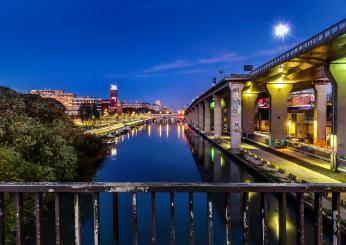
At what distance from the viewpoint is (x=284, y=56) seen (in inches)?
1555

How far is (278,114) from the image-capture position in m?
56.4

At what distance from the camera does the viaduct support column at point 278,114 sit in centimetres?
5538

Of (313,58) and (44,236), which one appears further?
(313,58)

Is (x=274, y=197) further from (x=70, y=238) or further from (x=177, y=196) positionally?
(x=70, y=238)

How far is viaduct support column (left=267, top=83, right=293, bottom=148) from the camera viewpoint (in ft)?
182

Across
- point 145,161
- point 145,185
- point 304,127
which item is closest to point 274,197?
point 145,185

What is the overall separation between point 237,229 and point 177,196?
8.80 metres

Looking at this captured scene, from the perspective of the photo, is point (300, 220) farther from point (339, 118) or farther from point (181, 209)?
point (339, 118)

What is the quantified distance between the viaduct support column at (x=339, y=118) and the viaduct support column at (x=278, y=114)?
73.8ft

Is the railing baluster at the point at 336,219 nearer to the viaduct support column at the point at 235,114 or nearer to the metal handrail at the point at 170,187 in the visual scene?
the metal handrail at the point at 170,187

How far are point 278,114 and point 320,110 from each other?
957 centimetres

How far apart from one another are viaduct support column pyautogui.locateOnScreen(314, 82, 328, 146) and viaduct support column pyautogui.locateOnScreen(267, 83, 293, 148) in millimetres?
6507

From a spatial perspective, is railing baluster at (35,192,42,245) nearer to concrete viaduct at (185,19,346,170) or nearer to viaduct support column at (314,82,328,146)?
concrete viaduct at (185,19,346,170)

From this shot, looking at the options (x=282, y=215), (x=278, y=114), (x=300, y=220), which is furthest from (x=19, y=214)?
(x=278, y=114)
